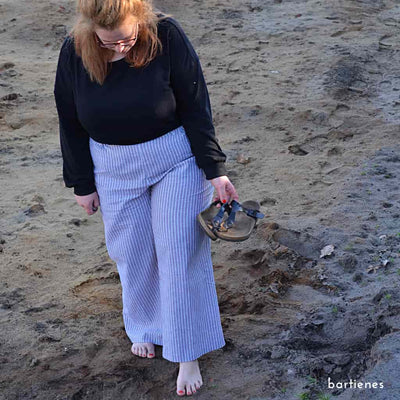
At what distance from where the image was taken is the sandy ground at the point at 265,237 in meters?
3.12

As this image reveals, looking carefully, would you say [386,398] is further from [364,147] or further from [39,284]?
[364,147]

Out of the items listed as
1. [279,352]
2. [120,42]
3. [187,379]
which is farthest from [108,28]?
[279,352]

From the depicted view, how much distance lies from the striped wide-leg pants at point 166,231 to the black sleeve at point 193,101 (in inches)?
2.2

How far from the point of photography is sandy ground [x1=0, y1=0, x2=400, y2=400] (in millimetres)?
3121

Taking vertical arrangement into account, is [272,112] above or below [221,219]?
below

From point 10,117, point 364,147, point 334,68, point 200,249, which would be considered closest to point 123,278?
→ point 200,249

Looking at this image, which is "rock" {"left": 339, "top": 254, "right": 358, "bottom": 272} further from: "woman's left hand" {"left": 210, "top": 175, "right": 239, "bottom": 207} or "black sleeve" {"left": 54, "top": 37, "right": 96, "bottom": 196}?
"black sleeve" {"left": 54, "top": 37, "right": 96, "bottom": 196}

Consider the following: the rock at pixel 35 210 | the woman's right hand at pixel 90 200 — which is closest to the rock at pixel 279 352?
the woman's right hand at pixel 90 200

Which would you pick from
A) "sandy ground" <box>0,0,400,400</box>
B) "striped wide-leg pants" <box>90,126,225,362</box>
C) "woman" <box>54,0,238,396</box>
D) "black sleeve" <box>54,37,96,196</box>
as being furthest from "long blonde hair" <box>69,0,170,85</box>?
"sandy ground" <box>0,0,400,400</box>

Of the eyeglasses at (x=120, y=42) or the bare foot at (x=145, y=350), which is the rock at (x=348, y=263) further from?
the eyeglasses at (x=120, y=42)

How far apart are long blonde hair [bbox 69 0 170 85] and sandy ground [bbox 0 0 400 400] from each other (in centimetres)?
143

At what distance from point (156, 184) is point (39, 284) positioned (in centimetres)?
158

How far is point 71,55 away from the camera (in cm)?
265

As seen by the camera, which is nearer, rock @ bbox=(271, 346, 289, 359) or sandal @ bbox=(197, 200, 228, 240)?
sandal @ bbox=(197, 200, 228, 240)
